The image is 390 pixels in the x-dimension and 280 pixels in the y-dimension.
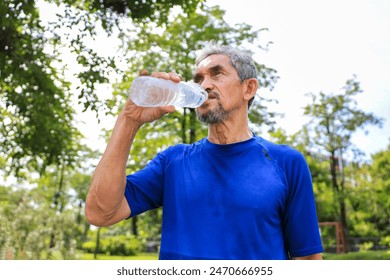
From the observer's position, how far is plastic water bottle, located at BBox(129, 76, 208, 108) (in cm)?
183

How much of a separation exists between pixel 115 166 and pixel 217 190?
404 millimetres

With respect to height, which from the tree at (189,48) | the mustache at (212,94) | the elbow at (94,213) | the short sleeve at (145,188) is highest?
the tree at (189,48)

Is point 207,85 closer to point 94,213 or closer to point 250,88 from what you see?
point 250,88

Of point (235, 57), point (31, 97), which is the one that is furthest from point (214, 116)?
point (31, 97)

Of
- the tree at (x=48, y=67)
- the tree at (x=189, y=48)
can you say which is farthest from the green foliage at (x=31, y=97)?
the tree at (x=189, y=48)

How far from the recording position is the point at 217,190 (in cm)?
178

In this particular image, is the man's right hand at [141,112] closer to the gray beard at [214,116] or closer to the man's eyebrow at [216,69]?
the gray beard at [214,116]

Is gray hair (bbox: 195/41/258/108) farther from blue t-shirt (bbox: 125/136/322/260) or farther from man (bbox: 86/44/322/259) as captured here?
blue t-shirt (bbox: 125/136/322/260)

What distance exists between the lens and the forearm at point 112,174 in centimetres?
172
